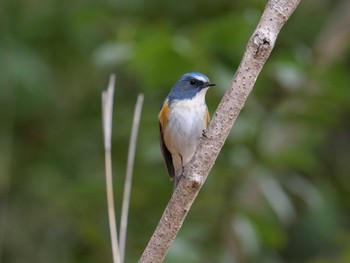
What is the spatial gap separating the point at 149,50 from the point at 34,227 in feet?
6.34

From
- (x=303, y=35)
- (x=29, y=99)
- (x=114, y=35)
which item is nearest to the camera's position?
(x=114, y=35)

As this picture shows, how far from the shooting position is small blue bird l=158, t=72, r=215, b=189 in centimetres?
360

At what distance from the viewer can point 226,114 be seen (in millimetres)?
2135

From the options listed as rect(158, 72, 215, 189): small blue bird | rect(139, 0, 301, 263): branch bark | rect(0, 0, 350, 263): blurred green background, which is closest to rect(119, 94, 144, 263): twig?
rect(139, 0, 301, 263): branch bark

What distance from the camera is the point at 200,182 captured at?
2158mm

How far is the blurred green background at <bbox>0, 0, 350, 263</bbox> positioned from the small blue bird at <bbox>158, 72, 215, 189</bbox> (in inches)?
12.1

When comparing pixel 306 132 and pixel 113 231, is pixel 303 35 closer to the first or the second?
pixel 306 132

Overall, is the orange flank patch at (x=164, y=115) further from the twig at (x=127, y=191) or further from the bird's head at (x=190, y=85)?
the twig at (x=127, y=191)

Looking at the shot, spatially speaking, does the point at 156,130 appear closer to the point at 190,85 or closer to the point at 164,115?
the point at 164,115

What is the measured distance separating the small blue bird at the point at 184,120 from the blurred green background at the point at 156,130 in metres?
0.31

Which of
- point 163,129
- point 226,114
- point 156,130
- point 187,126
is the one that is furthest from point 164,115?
point 226,114

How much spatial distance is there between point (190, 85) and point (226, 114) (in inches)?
59.1

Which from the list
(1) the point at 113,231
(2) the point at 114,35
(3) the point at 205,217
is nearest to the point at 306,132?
(3) the point at 205,217

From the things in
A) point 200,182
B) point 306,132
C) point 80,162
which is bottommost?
point 80,162
